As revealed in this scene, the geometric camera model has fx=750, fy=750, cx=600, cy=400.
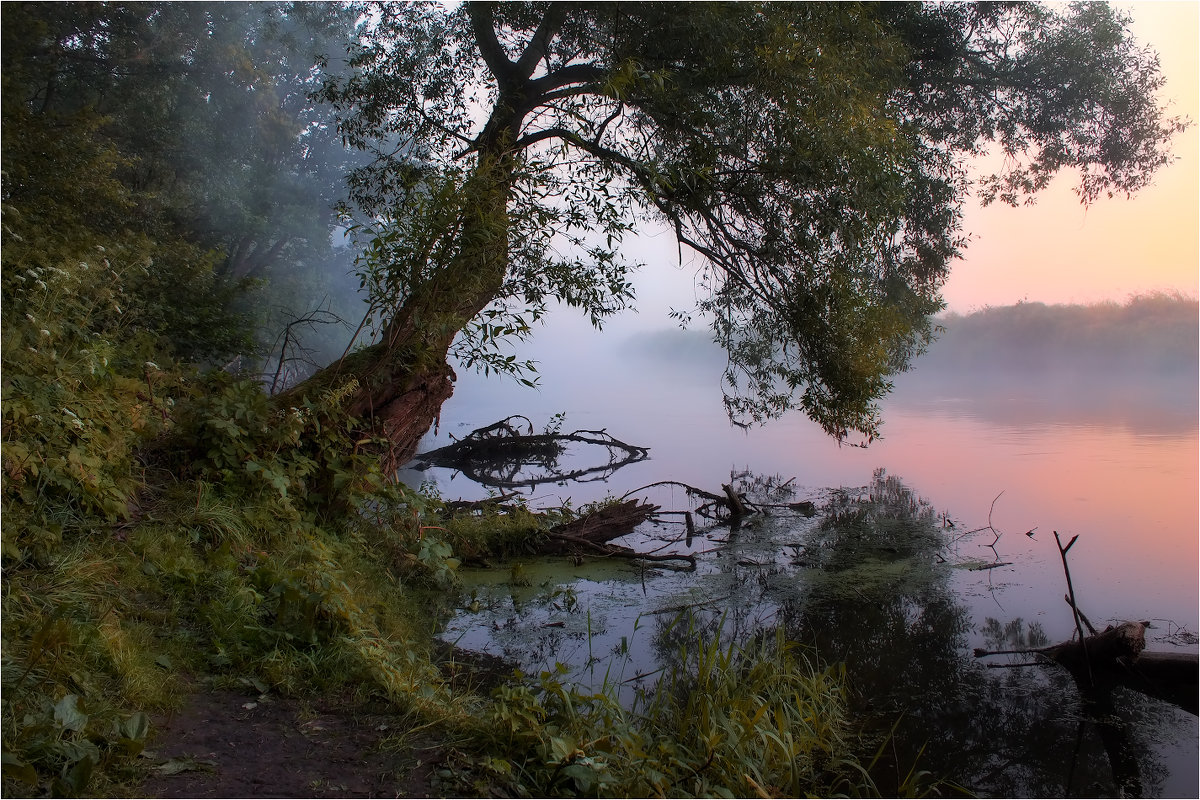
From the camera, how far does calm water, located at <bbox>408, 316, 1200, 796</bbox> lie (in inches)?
145

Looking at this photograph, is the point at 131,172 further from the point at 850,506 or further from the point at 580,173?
the point at 850,506

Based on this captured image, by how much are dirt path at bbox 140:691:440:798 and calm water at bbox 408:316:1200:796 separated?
5.38 ft

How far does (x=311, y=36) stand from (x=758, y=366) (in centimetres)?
1694

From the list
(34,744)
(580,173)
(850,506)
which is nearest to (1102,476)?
(850,506)

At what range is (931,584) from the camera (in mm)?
5855

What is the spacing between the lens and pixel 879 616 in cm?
518

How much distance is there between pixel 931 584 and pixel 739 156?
379 centimetres

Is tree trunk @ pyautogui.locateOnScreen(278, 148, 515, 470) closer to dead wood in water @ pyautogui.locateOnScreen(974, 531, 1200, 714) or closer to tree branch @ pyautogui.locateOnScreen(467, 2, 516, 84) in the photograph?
tree branch @ pyautogui.locateOnScreen(467, 2, 516, 84)

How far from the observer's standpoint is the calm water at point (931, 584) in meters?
3.68

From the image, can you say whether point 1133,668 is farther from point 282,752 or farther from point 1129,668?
point 282,752

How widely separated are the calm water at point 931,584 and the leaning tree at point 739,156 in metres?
1.43

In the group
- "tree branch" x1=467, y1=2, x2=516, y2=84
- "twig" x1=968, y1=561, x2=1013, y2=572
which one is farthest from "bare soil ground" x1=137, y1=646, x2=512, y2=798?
"tree branch" x1=467, y1=2, x2=516, y2=84

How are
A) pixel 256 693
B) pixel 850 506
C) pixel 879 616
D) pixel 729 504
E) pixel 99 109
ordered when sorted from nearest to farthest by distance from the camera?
pixel 256 693, pixel 879 616, pixel 729 504, pixel 850 506, pixel 99 109

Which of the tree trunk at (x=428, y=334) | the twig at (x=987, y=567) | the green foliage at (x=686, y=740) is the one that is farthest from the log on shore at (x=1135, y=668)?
the tree trunk at (x=428, y=334)
